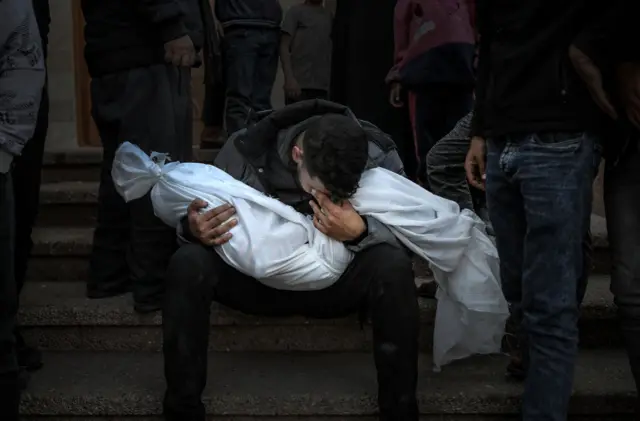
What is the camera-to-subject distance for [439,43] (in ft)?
10.2

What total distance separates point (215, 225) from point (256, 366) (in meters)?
0.64

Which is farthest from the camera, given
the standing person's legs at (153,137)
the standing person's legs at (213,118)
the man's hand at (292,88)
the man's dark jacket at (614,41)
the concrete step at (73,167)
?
the man's hand at (292,88)

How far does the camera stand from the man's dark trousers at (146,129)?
2592 millimetres

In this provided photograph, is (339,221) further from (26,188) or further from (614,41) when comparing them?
(26,188)

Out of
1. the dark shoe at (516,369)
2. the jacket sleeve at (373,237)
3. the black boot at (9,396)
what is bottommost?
the dark shoe at (516,369)

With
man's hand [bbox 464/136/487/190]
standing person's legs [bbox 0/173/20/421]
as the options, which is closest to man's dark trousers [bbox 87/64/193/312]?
standing person's legs [bbox 0/173/20/421]

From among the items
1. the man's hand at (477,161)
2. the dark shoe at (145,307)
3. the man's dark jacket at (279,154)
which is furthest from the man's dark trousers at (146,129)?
the man's hand at (477,161)

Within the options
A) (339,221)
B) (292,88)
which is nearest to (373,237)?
(339,221)

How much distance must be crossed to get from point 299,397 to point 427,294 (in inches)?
26.8

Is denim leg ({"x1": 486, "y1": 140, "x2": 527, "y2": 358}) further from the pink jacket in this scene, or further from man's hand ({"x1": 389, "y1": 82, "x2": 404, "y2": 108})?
man's hand ({"x1": 389, "y1": 82, "x2": 404, "y2": 108})

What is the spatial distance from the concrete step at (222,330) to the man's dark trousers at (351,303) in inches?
20.4

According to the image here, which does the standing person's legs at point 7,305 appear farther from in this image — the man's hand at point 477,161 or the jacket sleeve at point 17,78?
the man's hand at point 477,161

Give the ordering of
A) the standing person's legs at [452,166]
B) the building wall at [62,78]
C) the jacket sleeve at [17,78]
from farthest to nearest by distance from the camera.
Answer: the building wall at [62,78], the standing person's legs at [452,166], the jacket sleeve at [17,78]

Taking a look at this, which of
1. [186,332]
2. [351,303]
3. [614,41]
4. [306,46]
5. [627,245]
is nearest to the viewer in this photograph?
[614,41]
